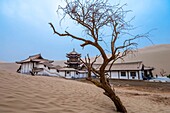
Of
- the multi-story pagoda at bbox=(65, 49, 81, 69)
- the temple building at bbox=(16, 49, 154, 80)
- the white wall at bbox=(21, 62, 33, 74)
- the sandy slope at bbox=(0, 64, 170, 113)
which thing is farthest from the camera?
the multi-story pagoda at bbox=(65, 49, 81, 69)

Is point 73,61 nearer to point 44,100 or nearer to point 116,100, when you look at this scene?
point 116,100

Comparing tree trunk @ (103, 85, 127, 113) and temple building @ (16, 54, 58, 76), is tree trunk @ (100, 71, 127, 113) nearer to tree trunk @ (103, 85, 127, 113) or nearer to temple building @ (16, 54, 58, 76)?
tree trunk @ (103, 85, 127, 113)

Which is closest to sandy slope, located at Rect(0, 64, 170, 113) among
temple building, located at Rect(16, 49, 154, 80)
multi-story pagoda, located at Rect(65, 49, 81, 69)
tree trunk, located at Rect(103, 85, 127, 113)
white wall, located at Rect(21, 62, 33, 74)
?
tree trunk, located at Rect(103, 85, 127, 113)

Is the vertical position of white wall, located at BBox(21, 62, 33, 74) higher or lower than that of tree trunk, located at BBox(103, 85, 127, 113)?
higher

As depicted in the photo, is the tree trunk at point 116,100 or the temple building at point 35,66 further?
the temple building at point 35,66

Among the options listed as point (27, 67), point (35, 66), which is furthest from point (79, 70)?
point (27, 67)

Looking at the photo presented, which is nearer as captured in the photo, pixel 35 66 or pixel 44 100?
pixel 44 100

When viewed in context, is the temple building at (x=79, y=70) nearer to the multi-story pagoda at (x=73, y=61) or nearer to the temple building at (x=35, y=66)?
the temple building at (x=35, y=66)

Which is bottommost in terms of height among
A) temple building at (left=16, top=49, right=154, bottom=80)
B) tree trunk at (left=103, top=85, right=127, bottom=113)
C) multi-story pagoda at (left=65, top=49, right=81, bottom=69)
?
tree trunk at (left=103, top=85, right=127, bottom=113)

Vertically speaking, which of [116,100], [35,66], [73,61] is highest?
[73,61]

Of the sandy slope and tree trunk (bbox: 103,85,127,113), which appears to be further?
tree trunk (bbox: 103,85,127,113)

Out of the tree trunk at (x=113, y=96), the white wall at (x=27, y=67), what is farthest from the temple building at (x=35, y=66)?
the tree trunk at (x=113, y=96)

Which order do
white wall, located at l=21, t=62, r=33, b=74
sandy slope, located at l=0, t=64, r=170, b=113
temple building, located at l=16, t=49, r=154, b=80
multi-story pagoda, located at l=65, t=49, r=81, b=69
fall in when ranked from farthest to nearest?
multi-story pagoda, located at l=65, t=49, r=81, b=69
white wall, located at l=21, t=62, r=33, b=74
temple building, located at l=16, t=49, r=154, b=80
sandy slope, located at l=0, t=64, r=170, b=113

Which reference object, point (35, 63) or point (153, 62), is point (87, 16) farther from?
point (153, 62)
